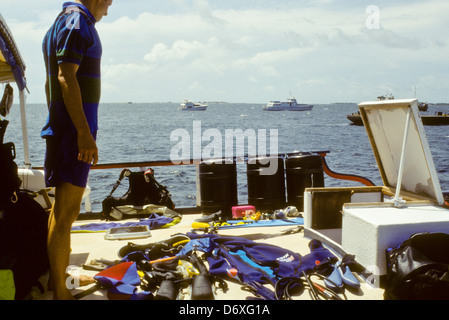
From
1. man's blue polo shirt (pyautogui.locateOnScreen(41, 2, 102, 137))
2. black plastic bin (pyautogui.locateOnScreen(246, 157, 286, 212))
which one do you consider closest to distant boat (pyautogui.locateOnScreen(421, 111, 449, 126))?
black plastic bin (pyautogui.locateOnScreen(246, 157, 286, 212))

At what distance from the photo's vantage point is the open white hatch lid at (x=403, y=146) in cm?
365

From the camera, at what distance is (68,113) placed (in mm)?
2750

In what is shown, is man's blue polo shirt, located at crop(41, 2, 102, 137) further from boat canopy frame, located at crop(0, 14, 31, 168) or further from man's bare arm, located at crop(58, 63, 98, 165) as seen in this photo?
boat canopy frame, located at crop(0, 14, 31, 168)

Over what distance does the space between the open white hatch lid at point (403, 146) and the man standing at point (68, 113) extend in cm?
279

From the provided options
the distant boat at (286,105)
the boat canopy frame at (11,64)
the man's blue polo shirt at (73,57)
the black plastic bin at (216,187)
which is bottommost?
the black plastic bin at (216,187)

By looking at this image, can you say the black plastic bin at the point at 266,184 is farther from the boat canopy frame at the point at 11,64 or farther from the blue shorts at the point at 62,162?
the blue shorts at the point at 62,162

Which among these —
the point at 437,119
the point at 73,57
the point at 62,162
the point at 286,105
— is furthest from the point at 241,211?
the point at 286,105

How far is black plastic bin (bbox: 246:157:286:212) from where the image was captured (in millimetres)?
6301

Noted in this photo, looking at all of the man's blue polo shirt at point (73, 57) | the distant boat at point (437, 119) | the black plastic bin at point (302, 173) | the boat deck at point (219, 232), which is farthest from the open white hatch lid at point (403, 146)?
the distant boat at point (437, 119)

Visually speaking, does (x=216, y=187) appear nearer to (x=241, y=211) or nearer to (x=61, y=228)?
(x=241, y=211)

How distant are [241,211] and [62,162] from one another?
3.67m

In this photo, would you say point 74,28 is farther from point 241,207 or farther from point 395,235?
point 241,207
